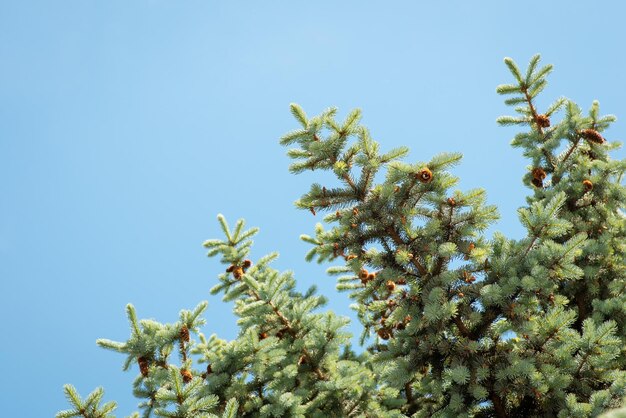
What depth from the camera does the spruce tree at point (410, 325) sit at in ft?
17.8

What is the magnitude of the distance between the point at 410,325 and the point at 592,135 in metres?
4.13

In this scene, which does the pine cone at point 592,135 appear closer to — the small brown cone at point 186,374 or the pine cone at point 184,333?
the pine cone at point 184,333

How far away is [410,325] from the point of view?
5.73 metres

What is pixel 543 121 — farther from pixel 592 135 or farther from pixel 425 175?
pixel 425 175

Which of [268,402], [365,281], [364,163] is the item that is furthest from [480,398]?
[364,163]

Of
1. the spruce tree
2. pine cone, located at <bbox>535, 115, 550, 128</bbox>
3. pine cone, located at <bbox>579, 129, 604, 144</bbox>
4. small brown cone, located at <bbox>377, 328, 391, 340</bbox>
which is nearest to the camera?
the spruce tree

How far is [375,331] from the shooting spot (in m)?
7.79

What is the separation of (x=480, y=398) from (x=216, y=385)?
2.87m

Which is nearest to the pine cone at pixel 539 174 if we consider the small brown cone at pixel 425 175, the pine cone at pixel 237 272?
the small brown cone at pixel 425 175

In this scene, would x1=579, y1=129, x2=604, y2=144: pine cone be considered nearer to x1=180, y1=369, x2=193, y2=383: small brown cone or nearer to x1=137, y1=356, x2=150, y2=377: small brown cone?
x1=180, y1=369, x2=193, y2=383: small brown cone

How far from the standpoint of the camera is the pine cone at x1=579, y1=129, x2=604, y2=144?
24.4 ft

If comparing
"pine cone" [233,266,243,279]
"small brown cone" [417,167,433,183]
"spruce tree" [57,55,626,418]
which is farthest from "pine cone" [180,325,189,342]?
"small brown cone" [417,167,433,183]

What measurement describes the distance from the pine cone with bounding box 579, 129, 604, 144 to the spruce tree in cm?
160

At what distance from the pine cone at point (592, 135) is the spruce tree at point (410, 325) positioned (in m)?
1.60
